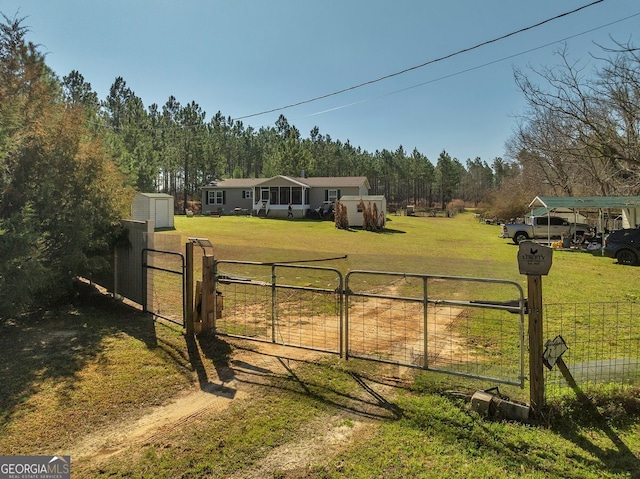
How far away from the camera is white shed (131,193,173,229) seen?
24391 mm

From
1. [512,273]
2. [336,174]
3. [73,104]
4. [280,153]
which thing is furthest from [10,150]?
[336,174]

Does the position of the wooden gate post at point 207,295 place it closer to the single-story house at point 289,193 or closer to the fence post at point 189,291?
the fence post at point 189,291

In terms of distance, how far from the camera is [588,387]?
3.77 m

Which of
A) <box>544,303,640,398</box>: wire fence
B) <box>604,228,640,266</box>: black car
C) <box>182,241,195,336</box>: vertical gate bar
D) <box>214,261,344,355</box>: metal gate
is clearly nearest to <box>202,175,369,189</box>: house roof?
<box>604,228,640,266</box>: black car

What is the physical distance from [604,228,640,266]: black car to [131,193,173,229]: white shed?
22.5 m

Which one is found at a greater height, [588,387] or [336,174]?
[336,174]

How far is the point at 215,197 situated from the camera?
43656mm

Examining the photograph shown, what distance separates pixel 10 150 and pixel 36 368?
3481mm

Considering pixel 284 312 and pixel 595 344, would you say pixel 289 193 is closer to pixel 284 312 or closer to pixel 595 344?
pixel 284 312

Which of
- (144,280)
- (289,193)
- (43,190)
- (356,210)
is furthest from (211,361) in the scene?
(289,193)

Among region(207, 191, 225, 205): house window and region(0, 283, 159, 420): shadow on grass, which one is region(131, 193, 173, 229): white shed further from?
region(0, 283, 159, 420): shadow on grass

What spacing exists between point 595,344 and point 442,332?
2041 millimetres

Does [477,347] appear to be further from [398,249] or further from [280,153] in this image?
[280,153]

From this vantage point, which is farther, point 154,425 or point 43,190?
point 43,190
